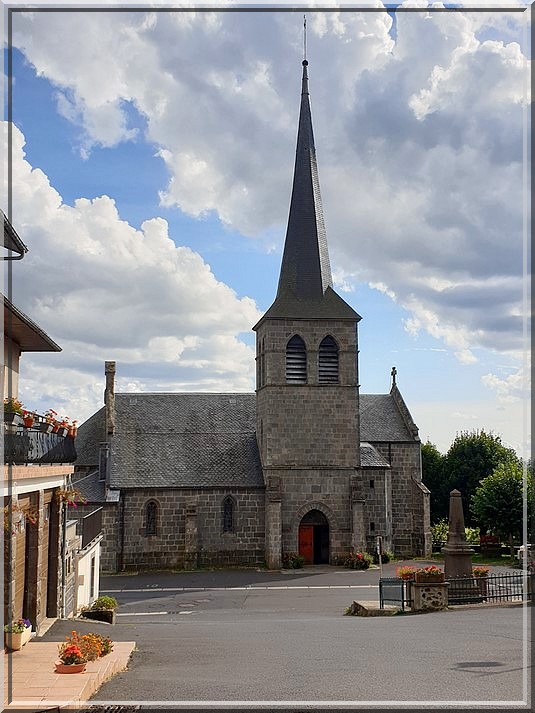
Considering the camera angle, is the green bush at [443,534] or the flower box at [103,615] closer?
the flower box at [103,615]

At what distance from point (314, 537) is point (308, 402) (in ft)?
20.9

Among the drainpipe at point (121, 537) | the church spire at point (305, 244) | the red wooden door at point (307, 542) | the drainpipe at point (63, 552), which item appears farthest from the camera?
the church spire at point (305, 244)

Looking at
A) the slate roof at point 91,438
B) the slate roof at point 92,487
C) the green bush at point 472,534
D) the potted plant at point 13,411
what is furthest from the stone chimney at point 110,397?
the potted plant at point 13,411

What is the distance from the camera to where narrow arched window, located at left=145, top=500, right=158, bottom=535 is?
116ft

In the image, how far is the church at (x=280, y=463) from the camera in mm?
35219

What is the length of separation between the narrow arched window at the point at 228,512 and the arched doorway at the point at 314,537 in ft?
10.8

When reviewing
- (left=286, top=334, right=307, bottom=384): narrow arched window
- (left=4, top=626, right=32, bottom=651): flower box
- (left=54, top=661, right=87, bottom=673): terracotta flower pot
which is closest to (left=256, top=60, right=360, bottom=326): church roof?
(left=286, top=334, right=307, bottom=384): narrow arched window

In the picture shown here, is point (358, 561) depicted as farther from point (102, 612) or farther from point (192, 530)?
point (102, 612)

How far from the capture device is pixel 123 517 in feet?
115

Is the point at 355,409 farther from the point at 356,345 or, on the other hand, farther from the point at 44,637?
the point at 44,637

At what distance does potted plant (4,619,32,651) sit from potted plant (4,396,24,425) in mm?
3539

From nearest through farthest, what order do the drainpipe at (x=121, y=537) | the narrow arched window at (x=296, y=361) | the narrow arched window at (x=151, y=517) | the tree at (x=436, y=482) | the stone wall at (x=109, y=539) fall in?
the stone wall at (x=109, y=539) → the drainpipe at (x=121, y=537) → the narrow arched window at (x=151, y=517) → the narrow arched window at (x=296, y=361) → the tree at (x=436, y=482)

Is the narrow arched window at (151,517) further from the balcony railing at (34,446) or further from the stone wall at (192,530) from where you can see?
the balcony railing at (34,446)

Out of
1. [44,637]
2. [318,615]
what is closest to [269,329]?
[318,615]
